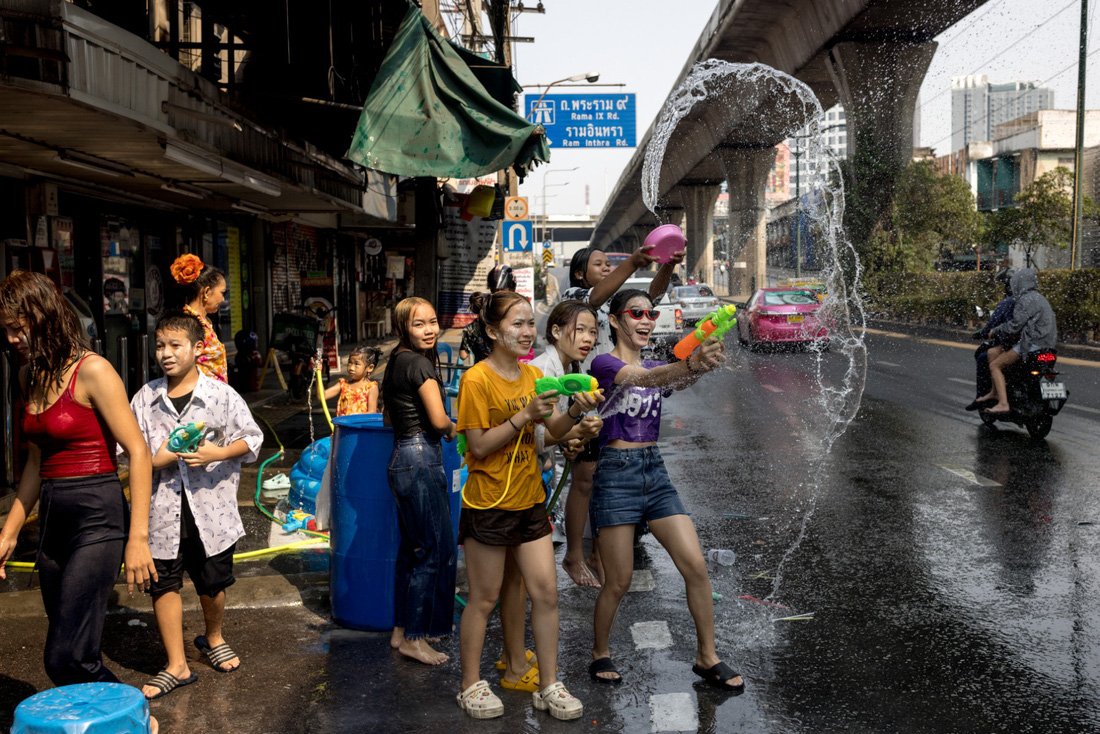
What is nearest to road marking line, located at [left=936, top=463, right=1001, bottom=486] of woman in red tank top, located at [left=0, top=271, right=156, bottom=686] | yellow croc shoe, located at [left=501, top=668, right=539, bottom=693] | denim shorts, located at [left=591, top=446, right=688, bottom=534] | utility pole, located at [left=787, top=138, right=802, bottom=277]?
utility pole, located at [left=787, top=138, right=802, bottom=277]

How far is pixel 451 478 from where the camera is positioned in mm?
5781

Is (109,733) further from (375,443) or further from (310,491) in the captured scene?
(310,491)

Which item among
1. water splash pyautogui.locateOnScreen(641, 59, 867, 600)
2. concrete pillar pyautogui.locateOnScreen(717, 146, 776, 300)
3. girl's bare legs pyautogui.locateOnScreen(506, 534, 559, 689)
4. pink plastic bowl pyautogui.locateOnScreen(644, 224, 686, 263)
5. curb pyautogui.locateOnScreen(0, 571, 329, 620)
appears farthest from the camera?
concrete pillar pyautogui.locateOnScreen(717, 146, 776, 300)

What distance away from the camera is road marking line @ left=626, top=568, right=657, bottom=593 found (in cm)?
619

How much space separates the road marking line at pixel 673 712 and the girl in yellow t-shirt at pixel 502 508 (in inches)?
13.2

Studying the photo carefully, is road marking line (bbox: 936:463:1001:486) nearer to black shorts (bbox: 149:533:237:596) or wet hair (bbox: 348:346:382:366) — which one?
wet hair (bbox: 348:346:382:366)

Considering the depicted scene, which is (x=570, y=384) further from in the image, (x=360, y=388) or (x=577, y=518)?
(x=360, y=388)

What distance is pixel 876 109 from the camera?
34344mm

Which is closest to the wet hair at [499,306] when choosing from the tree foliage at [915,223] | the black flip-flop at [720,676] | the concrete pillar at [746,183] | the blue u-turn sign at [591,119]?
the black flip-flop at [720,676]

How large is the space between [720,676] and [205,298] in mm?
3888

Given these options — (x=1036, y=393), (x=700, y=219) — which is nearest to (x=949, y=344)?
(x=1036, y=393)

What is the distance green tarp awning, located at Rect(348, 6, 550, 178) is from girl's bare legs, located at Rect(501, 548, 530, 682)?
14.4 ft

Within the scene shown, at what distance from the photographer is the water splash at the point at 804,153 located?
1187 centimetres

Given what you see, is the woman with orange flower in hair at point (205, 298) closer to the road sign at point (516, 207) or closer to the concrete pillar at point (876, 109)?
the road sign at point (516, 207)
